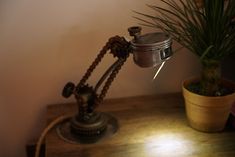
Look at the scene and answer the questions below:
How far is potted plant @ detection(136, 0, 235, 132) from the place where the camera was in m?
0.99

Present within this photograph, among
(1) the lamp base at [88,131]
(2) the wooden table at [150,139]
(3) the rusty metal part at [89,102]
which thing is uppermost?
(3) the rusty metal part at [89,102]

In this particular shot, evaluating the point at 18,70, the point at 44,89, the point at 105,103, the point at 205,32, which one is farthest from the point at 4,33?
the point at 205,32

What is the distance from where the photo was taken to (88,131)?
1085 millimetres

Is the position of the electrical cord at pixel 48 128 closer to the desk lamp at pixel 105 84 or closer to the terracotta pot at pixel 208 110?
→ the desk lamp at pixel 105 84

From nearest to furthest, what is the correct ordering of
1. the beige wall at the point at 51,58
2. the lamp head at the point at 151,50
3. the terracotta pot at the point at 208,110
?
1. the lamp head at the point at 151,50
2. the terracotta pot at the point at 208,110
3. the beige wall at the point at 51,58

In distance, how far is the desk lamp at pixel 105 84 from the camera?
0.94m

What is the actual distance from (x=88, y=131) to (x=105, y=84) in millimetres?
150

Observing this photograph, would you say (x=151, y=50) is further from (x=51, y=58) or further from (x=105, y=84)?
(x=51, y=58)

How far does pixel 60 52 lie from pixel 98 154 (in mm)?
427

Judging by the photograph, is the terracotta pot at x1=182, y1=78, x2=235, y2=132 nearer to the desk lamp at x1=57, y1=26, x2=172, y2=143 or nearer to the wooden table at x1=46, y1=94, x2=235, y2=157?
the wooden table at x1=46, y1=94, x2=235, y2=157

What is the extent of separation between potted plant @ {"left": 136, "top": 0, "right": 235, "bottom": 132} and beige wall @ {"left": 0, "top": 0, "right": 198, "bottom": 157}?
0.25 metres

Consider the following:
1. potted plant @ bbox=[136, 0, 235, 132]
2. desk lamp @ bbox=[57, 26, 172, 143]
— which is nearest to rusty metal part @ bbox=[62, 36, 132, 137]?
desk lamp @ bbox=[57, 26, 172, 143]

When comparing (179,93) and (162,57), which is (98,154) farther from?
(179,93)

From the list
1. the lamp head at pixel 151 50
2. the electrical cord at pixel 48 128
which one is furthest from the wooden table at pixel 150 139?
the lamp head at pixel 151 50
